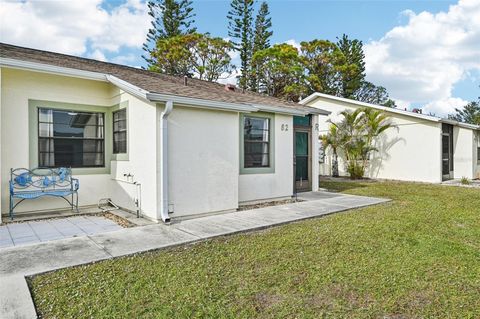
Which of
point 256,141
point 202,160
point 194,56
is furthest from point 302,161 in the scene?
point 194,56

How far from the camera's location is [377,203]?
8.57m

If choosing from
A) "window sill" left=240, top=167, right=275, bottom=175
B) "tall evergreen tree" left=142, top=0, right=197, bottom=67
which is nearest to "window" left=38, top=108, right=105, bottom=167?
"window sill" left=240, top=167, right=275, bottom=175

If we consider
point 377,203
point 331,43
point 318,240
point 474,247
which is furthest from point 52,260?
point 331,43

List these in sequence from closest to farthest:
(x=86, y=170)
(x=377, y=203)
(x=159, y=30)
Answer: (x=86, y=170) → (x=377, y=203) → (x=159, y=30)

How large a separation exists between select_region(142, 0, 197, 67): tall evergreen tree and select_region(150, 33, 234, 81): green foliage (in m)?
0.94

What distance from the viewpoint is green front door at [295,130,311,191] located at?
10352 mm

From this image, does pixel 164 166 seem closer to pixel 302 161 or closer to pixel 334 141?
pixel 302 161

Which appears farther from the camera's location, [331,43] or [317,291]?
[331,43]

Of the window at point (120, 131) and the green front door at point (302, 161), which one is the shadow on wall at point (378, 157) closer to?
the green front door at point (302, 161)

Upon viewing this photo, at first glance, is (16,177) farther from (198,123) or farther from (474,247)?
(474,247)

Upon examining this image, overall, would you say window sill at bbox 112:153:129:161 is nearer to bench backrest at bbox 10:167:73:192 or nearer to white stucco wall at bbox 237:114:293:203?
bench backrest at bbox 10:167:73:192

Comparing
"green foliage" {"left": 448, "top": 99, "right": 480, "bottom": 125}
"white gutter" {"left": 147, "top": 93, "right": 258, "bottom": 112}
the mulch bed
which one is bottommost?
the mulch bed

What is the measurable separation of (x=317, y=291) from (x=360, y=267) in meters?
0.97

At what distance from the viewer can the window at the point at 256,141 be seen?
846 cm
